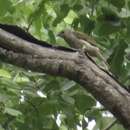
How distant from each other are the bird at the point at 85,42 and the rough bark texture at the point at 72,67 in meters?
0.35

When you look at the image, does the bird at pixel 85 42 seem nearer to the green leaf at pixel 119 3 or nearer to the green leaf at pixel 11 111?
the green leaf at pixel 119 3

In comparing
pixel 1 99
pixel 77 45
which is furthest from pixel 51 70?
pixel 77 45

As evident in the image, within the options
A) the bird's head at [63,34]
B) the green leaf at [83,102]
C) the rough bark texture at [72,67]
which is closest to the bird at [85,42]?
the bird's head at [63,34]

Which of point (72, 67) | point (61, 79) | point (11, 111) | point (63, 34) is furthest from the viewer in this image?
point (63, 34)

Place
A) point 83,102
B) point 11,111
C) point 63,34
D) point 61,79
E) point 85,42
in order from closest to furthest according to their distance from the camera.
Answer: point 11,111 → point 83,102 → point 61,79 → point 63,34 → point 85,42

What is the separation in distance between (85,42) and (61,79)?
0.70m

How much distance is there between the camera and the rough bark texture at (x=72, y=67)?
174cm

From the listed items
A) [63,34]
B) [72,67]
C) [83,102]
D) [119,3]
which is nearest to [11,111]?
[83,102]

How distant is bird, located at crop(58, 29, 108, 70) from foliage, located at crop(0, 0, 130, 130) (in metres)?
0.04

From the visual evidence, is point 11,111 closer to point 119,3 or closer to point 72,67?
point 72,67

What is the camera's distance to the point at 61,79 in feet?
8.41

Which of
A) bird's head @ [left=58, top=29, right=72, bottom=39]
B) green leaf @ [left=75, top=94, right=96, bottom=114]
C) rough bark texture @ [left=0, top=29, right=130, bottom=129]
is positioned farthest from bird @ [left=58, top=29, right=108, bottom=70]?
rough bark texture @ [left=0, top=29, right=130, bottom=129]

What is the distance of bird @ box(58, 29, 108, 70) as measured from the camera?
101 inches

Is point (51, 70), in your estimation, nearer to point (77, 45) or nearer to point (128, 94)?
point (128, 94)
